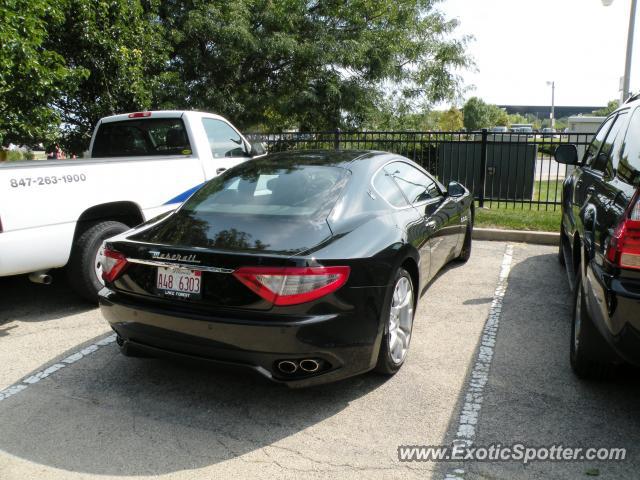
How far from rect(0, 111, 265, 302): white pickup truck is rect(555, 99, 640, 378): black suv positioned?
3.87 m

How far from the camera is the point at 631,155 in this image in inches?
124

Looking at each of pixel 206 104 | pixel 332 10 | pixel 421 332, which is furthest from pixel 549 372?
pixel 332 10

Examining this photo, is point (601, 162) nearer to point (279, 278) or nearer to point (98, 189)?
point (279, 278)

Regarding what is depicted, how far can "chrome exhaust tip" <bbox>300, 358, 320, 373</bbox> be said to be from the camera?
298cm

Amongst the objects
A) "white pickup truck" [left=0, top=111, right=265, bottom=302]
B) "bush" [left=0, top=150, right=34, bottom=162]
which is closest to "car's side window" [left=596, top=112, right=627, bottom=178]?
"white pickup truck" [left=0, top=111, right=265, bottom=302]

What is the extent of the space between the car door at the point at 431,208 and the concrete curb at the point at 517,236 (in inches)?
115

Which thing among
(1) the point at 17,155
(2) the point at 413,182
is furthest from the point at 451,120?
(2) the point at 413,182

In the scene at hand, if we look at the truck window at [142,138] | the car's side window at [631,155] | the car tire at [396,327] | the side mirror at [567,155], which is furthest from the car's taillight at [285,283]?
the truck window at [142,138]

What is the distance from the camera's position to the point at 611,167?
3.56 meters

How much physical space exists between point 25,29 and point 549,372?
791 centimetres

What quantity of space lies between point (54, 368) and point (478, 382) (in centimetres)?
295

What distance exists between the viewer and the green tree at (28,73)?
7352 mm

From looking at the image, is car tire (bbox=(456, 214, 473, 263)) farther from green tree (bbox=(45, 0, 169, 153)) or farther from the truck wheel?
green tree (bbox=(45, 0, 169, 153))

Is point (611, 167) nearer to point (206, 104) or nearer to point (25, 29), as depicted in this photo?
point (25, 29)
